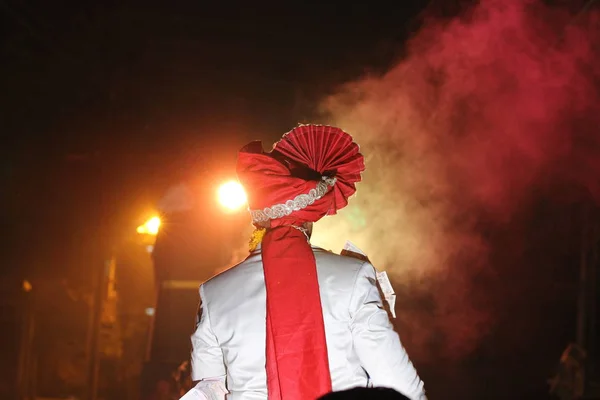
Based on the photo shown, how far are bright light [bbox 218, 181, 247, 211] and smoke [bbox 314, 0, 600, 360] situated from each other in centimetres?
178

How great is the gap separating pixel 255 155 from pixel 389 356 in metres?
0.94

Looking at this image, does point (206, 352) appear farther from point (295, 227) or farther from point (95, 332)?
point (95, 332)

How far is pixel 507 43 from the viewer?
569 cm

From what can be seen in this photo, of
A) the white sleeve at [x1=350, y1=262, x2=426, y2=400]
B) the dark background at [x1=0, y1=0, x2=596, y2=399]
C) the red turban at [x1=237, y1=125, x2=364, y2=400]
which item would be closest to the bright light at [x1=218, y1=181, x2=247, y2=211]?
the dark background at [x1=0, y1=0, x2=596, y2=399]

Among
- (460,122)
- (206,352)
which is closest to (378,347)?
(206,352)

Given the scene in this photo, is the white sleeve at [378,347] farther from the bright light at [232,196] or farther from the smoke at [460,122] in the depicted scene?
the bright light at [232,196]

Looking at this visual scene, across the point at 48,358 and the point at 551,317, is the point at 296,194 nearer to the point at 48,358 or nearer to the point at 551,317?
the point at 48,358

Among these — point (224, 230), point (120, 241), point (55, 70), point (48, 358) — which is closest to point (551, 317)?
point (224, 230)

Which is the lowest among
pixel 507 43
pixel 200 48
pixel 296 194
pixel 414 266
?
pixel 296 194

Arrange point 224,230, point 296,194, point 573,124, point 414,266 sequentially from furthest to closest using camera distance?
1. point 224,230
2. point 414,266
3. point 573,124
4. point 296,194

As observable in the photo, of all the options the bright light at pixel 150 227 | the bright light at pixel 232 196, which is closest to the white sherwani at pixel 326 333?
the bright light at pixel 232 196

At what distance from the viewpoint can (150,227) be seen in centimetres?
848

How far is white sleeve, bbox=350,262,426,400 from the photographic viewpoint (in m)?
Result: 1.86

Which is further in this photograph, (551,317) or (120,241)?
(551,317)
